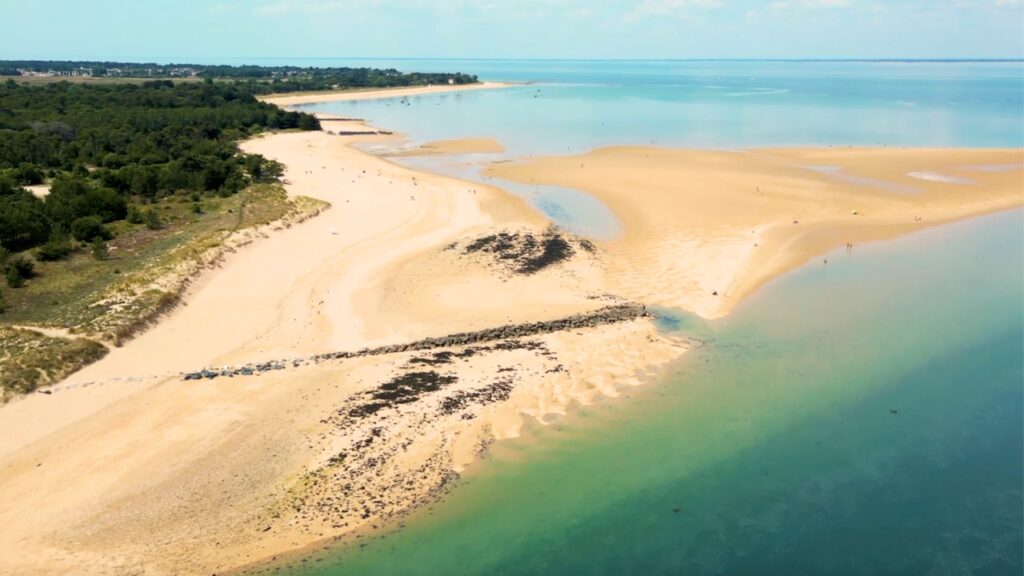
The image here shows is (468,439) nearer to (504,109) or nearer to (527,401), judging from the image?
(527,401)

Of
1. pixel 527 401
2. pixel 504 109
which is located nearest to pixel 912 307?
pixel 527 401

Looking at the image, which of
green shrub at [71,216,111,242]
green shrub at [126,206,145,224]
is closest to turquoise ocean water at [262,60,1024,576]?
green shrub at [71,216,111,242]

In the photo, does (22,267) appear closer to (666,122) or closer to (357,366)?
(357,366)

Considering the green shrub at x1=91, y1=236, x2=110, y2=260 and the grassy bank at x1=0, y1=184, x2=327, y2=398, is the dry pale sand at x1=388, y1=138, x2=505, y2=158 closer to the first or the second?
the grassy bank at x1=0, y1=184, x2=327, y2=398

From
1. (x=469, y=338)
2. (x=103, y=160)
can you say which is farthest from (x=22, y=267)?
(x=103, y=160)

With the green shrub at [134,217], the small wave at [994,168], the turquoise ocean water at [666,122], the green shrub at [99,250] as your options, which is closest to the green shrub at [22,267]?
the green shrub at [99,250]

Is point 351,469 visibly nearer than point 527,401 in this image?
Yes
